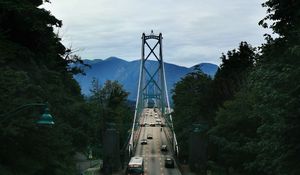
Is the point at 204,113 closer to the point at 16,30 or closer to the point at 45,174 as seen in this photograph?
the point at 16,30

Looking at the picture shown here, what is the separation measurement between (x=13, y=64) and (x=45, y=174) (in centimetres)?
623

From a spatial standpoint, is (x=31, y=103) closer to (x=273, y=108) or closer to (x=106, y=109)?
(x=273, y=108)

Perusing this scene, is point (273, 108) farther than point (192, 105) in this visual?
No

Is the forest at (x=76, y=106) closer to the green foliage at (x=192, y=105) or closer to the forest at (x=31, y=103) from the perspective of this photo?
the forest at (x=31, y=103)

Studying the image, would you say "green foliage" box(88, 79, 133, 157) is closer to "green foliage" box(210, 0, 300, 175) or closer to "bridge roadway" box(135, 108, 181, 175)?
"bridge roadway" box(135, 108, 181, 175)

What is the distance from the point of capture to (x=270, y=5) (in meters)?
25.0

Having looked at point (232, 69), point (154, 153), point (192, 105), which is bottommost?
point (154, 153)

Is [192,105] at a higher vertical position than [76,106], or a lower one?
higher

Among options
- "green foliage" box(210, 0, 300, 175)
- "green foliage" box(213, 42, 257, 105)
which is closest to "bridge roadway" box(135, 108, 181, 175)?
"green foliage" box(213, 42, 257, 105)

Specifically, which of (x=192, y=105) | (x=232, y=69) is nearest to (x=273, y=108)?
(x=232, y=69)

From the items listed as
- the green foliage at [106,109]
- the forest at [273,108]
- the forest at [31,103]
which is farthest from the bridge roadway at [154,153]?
the forest at [273,108]

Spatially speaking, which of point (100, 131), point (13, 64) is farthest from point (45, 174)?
point (100, 131)

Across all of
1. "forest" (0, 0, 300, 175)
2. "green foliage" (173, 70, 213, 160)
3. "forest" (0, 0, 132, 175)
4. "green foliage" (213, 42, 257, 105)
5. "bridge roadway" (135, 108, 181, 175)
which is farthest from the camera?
"bridge roadway" (135, 108, 181, 175)

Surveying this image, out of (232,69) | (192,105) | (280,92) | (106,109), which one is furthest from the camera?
(106,109)
